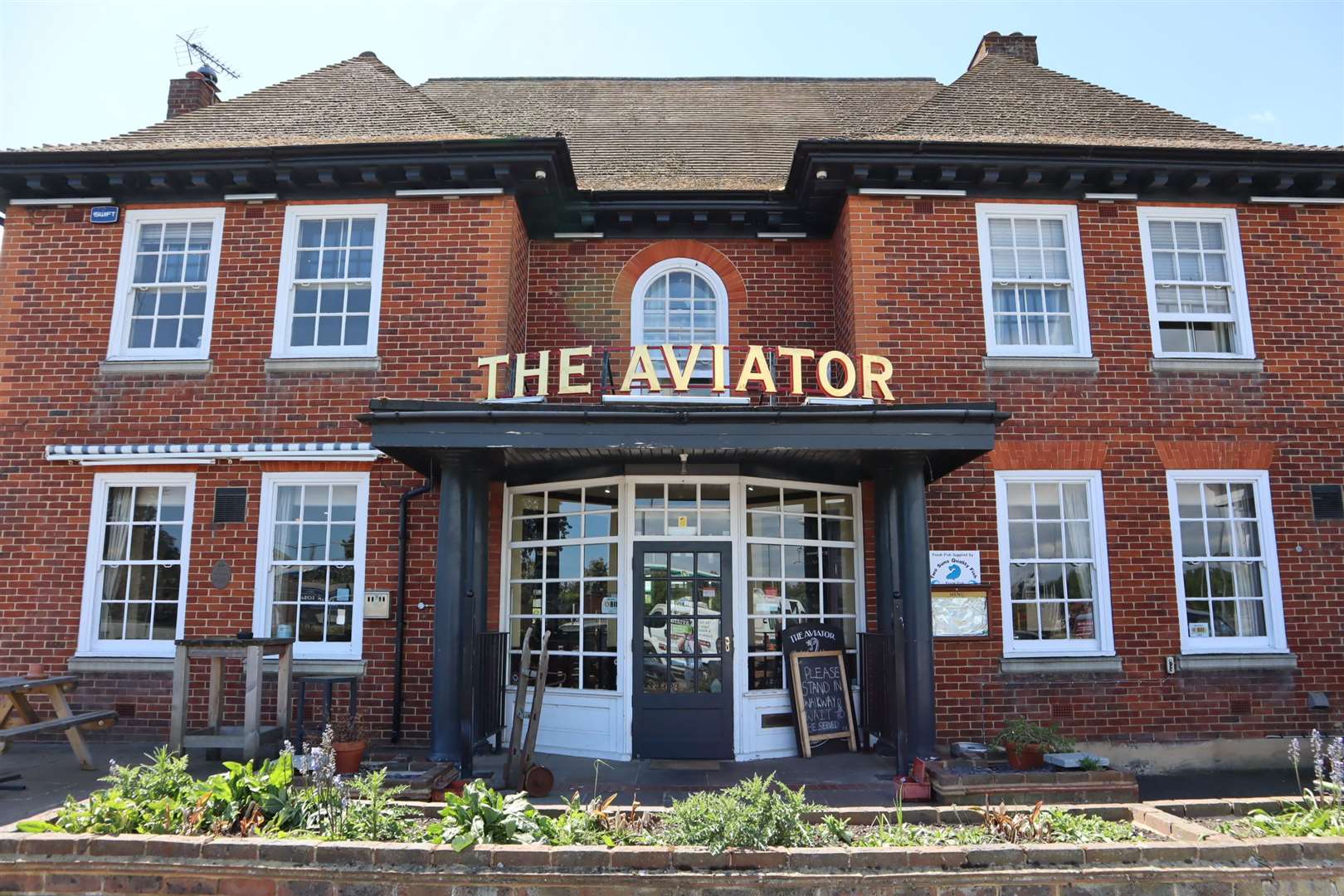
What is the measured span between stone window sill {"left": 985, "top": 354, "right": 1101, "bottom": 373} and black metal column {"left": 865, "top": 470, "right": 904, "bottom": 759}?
2.07m

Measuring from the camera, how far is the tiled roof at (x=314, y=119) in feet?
34.0

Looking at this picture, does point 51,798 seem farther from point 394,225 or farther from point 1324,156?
point 1324,156

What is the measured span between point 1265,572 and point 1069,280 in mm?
3841

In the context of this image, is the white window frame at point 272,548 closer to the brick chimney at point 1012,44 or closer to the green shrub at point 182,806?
the green shrub at point 182,806

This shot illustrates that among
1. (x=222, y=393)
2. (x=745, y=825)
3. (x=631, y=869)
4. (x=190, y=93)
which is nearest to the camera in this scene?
(x=631, y=869)

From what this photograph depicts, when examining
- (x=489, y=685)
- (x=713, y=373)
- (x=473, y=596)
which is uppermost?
(x=713, y=373)

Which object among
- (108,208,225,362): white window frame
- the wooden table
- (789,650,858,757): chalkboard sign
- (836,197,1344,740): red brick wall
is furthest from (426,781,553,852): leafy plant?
(108,208,225,362): white window frame

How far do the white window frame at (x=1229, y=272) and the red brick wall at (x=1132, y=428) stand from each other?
10 centimetres

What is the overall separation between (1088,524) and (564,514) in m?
5.73

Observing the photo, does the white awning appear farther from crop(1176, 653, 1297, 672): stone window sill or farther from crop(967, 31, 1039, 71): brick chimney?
crop(967, 31, 1039, 71): brick chimney

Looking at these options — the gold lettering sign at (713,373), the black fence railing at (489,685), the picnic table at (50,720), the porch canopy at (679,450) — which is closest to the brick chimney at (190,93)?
the gold lettering sign at (713,373)

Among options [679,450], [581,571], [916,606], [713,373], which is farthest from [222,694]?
[916,606]

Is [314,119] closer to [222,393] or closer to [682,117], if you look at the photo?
[222,393]

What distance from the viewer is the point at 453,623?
821 cm
